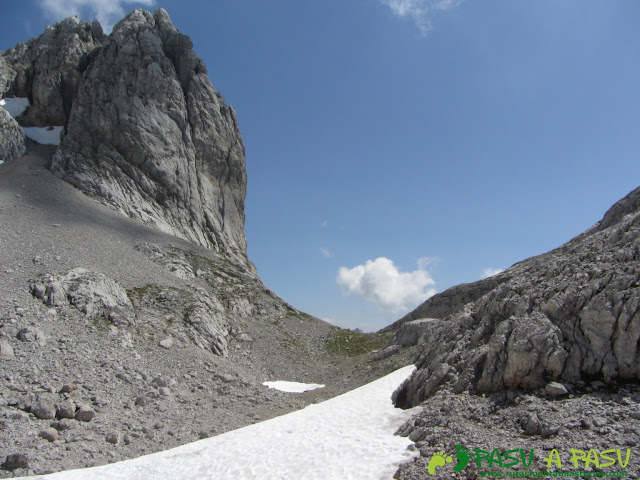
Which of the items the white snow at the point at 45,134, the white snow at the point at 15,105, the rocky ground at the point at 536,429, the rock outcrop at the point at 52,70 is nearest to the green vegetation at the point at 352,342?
the rocky ground at the point at 536,429

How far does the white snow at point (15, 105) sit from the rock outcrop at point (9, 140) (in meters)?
13.7

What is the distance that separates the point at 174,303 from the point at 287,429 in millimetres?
24853

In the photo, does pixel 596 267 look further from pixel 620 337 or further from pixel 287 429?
pixel 287 429

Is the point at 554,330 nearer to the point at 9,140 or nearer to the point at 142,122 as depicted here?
the point at 142,122

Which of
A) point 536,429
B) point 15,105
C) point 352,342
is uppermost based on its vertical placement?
point 15,105

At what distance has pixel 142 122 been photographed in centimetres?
6838

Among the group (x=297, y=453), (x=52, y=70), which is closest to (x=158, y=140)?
(x=52, y=70)

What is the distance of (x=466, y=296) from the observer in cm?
4869

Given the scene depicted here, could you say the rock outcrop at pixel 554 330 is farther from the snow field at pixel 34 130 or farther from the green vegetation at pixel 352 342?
the snow field at pixel 34 130

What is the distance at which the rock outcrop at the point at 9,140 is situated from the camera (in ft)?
197

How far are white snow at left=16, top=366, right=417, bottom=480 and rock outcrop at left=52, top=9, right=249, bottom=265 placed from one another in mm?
49862

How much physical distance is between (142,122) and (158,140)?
3.80m

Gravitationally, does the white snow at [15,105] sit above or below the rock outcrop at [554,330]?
above

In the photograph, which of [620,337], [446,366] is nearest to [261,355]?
[446,366]
